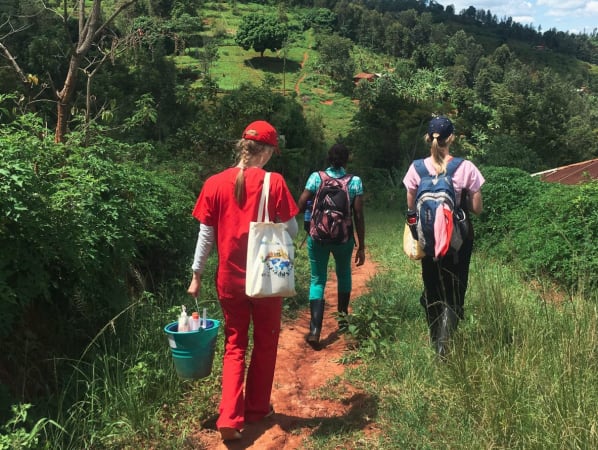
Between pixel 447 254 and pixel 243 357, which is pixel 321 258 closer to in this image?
pixel 447 254

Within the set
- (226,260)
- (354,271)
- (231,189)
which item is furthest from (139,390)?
(354,271)

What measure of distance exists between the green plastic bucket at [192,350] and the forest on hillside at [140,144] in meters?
0.75

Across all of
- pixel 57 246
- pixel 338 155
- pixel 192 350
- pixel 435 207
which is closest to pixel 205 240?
pixel 192 350

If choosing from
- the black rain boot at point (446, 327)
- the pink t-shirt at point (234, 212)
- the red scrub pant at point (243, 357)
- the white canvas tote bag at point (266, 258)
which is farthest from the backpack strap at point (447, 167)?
the red scrub pant at point (243, 357)

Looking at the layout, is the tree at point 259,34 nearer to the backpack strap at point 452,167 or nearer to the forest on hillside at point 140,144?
the forest on hillside at point 140,144

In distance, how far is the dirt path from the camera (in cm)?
275

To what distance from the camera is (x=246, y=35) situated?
68625 mm

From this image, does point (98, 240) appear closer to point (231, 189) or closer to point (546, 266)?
point (231, 189)

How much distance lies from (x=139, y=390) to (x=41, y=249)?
1.02 meters

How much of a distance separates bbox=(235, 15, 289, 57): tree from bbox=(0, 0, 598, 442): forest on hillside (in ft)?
1.10

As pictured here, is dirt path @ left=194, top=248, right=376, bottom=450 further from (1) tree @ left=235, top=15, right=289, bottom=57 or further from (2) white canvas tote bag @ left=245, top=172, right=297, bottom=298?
(1) tree @ left=235, top=15, right=289, bottom=57

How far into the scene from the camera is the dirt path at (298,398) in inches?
108

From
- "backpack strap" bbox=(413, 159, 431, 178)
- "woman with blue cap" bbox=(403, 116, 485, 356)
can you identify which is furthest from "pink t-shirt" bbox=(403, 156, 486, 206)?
"backpack strap" bbox=(413, 159, 431, 178)

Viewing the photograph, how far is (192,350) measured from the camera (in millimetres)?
2631
